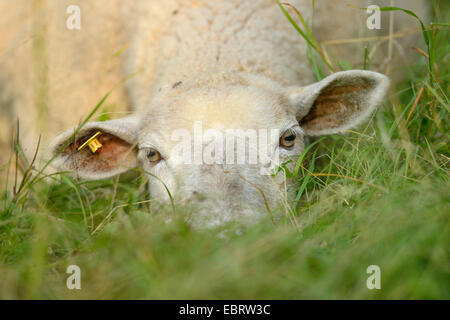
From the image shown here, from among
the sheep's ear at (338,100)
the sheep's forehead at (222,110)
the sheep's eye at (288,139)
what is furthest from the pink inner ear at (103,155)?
the sheep's ear at (338,100)

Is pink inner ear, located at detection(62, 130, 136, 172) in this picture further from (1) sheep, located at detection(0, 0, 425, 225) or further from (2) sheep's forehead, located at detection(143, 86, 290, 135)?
(2) sheep's forehead, located at detection(143, 86, 290, 135)

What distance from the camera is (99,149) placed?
3.39 m

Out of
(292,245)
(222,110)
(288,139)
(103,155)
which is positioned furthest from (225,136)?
(103,155)

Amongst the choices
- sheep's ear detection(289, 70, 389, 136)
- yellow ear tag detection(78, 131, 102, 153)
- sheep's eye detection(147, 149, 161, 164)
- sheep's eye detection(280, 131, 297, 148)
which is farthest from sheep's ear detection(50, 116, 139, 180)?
sheep's ear detection(289, 70, 389, 136)

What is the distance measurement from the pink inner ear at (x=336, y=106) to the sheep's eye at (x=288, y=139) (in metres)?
0.33

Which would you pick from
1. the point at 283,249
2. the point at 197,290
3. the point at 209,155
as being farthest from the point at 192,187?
the point at 197,290

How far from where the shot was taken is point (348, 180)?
2.88 m

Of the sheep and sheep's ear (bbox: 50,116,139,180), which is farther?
sheep's ear (bbox: 50,116,139,180)

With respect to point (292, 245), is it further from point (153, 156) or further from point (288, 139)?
point (153, 156)

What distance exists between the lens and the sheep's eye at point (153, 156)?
122 inches

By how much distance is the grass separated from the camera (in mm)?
1954

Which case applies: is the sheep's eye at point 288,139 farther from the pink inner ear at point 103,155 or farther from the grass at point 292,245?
the pink inner ear at point 103,155

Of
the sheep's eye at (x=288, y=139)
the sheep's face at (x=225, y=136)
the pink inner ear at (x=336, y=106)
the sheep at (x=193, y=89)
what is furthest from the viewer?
the pink inner ear at (x=336, y=106)

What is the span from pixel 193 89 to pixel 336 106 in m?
0.94
